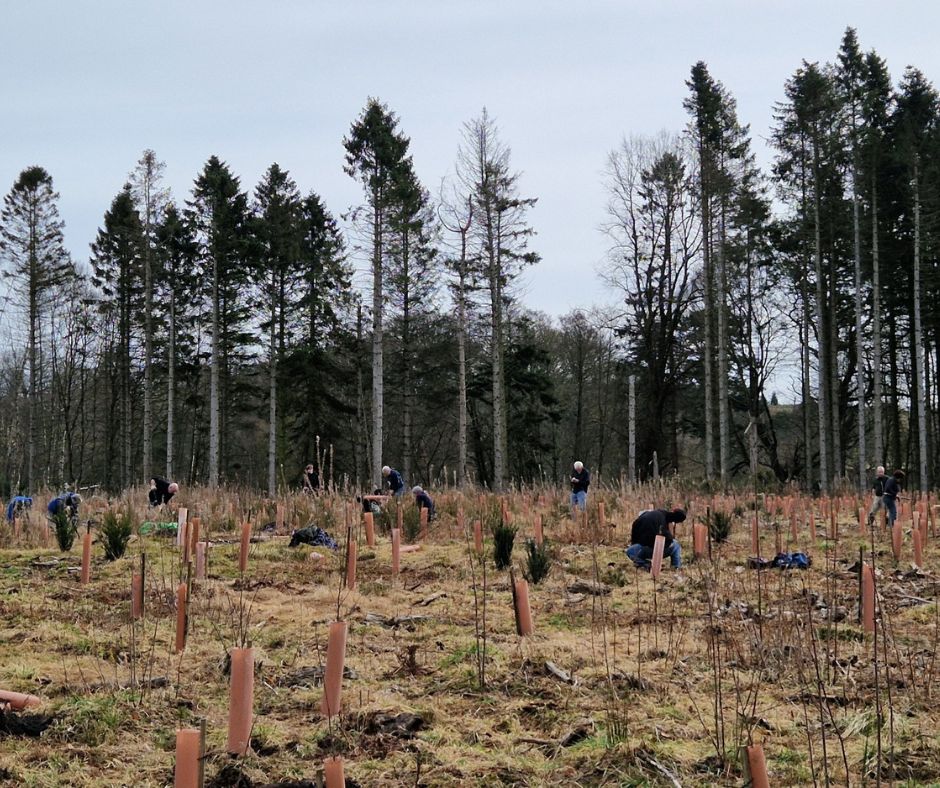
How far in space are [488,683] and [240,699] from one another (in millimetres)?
1576

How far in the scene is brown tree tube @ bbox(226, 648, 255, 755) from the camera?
10.8 ft

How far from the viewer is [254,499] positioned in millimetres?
Answer: 13969

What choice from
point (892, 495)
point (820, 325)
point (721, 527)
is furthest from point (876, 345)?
point (721, 527)

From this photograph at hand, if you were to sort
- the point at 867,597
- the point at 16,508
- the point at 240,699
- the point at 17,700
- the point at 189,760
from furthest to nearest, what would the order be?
1. the point at 16,508
2. the point at 867,597
3. the point at 17,700
4. the point at 240,699
5. the point at 189,760

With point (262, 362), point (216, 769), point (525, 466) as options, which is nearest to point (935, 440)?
point (525, 466)

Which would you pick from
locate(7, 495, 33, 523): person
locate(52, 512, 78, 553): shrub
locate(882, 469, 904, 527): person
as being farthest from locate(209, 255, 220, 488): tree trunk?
locate(882, 469, 904, 527): person

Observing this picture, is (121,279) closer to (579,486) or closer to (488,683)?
(579,486)

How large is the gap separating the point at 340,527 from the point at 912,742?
8626 mm

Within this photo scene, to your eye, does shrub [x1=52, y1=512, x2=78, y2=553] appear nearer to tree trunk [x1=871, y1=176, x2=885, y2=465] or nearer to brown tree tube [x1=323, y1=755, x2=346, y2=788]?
brown tree tube [x1=323, y1=755, x2=346, y2=788]

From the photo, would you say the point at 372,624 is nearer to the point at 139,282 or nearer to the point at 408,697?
the point at 408,697

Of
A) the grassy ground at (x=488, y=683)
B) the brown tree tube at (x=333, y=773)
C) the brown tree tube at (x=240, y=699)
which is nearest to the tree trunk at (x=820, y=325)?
the grassy ground at (x=488, y=683)

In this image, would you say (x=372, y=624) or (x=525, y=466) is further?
(x=525, y=466)

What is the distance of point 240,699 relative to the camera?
3.37 metres

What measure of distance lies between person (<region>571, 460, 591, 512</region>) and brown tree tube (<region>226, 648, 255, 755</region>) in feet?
33.0
